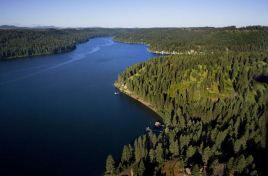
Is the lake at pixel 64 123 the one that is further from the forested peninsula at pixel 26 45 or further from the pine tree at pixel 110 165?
the forested peninsula at pixel 26 45

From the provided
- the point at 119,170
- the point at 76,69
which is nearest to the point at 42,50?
the point at 76,69

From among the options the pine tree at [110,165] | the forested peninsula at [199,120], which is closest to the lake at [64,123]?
the pine tree at [110,165]

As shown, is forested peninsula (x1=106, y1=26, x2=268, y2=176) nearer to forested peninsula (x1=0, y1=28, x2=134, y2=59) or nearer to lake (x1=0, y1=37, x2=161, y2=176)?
lake (x1=0, y1=37, x2=161, y2=176)

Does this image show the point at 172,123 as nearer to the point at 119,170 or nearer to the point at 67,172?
the point at 119,170

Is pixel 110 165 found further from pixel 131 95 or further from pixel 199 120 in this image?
pixel 131 95

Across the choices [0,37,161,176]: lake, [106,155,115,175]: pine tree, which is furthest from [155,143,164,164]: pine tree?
[0,37,161,176]: lake

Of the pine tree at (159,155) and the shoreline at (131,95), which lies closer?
the pine tree at (159,155)
